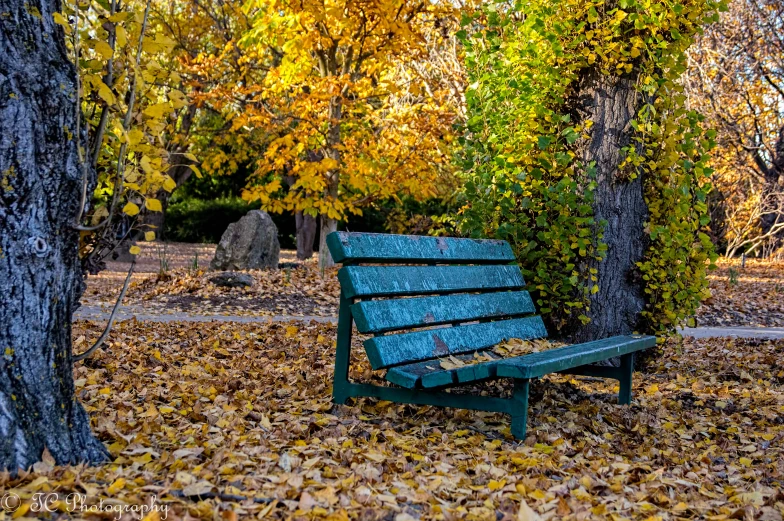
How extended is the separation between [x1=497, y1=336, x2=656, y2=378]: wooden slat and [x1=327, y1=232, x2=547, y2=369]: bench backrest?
444 mm

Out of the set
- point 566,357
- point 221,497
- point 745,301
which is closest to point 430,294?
point 566,357

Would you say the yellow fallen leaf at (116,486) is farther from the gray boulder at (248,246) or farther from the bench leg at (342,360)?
the gray boulder at (248,246)

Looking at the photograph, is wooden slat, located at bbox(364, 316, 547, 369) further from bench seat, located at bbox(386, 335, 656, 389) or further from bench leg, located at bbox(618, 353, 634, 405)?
bench leg, located at bbox(618, 353, 634, 405)

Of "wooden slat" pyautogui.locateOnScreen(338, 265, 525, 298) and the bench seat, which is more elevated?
"wooden slat" pyautogui.locateOnScreen(338, 265, 525, 298)

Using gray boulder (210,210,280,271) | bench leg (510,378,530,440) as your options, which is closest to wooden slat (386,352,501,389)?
bench leg (510,378,530,440)

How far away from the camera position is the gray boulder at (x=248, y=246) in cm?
1152

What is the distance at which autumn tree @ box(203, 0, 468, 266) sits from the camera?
9586mm

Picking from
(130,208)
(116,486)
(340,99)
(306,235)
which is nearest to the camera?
(116,486)

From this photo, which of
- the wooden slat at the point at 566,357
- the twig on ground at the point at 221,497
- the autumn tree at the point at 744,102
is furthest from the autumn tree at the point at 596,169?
the autumn tree at the point at 744,102

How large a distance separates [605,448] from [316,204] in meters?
7.45

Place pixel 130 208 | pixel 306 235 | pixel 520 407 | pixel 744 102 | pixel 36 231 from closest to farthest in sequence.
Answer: pixel 36 231 → pixel 130 208 → pixel 520 407 → pixel 744 102 → pixel 306 235

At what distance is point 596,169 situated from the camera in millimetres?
5211

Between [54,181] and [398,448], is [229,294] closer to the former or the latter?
[398,448]

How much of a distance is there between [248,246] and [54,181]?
8.99m
